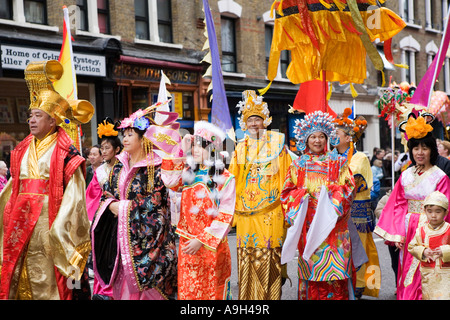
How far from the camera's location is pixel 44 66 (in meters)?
5.00

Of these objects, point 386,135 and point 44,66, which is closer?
point 44,66

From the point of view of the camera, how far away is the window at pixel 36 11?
14344 millimetres

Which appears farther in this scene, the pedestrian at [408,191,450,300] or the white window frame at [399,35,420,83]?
the white window frame at [399,35,420,83]

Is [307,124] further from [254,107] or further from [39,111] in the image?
[39,111]

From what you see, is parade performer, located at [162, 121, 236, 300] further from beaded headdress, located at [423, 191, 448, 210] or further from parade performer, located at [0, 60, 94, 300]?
beaded headdress, located at [423, 191, 448, 210]

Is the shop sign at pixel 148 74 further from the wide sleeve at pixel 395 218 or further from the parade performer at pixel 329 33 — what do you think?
the wide sleeve at pixel 395 218

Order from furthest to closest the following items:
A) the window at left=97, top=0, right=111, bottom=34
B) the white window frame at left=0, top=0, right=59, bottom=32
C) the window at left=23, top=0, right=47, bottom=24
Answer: the window at left=97, top=0, right=111, bottom=34, the window at left=23, top=0, right=47, bottom=24, the white window frame at left=0, top=0, right=59, bottom=32

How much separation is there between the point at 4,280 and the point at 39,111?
1339 millimetres

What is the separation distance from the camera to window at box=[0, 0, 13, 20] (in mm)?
13805

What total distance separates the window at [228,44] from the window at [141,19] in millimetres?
3099

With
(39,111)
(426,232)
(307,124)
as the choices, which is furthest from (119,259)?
(426,232)

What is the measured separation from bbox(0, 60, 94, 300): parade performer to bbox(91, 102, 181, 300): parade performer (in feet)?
1.31

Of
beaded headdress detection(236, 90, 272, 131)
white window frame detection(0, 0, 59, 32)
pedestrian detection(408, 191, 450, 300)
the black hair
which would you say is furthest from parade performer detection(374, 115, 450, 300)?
white window frame detection(0, 0, 59, 32)

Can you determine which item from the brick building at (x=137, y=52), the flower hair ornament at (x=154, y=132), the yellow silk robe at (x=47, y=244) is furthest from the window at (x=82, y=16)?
the yellow silk robe at (x=47, y=244)
